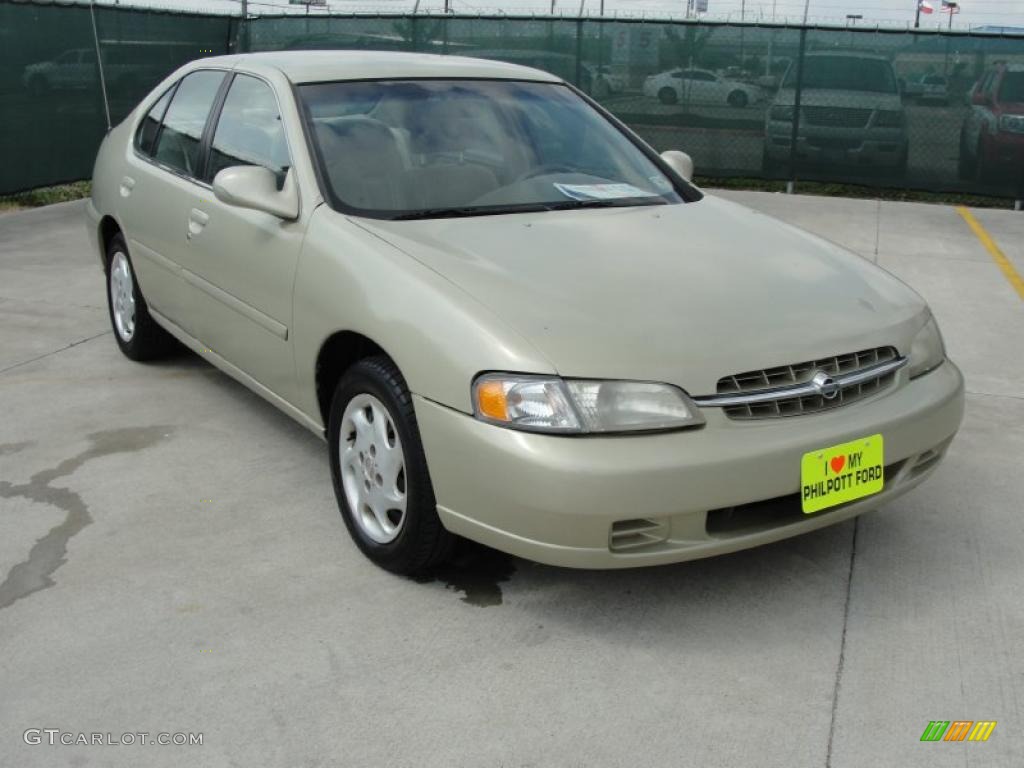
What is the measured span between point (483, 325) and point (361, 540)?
0.92 metres

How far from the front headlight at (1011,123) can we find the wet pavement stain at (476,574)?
31.8 feet

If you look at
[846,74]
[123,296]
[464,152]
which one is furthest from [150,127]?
[846,74]

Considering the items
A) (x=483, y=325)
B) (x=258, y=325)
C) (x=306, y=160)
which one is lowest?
(x=258, y=325)

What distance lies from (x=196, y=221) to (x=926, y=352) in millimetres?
2750

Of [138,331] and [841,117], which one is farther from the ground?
[841,117]

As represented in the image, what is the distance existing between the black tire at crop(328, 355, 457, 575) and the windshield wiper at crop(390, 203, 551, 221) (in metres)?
0.61

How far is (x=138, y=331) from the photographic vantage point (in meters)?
5.35

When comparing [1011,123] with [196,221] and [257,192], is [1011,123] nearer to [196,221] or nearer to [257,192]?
[196,221]

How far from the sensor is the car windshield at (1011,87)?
37.0ft

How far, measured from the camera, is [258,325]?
3.96 metres

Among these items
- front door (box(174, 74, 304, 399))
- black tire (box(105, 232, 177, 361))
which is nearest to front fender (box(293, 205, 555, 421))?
front door (box(174, 74, 304, 399))

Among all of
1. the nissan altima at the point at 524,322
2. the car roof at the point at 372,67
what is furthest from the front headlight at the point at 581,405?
the car roof at the point at 372,67

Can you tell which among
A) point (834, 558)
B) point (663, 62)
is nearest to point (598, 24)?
point (663, 62)

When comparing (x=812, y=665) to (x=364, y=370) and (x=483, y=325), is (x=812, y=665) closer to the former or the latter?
(x=483, y=325)
